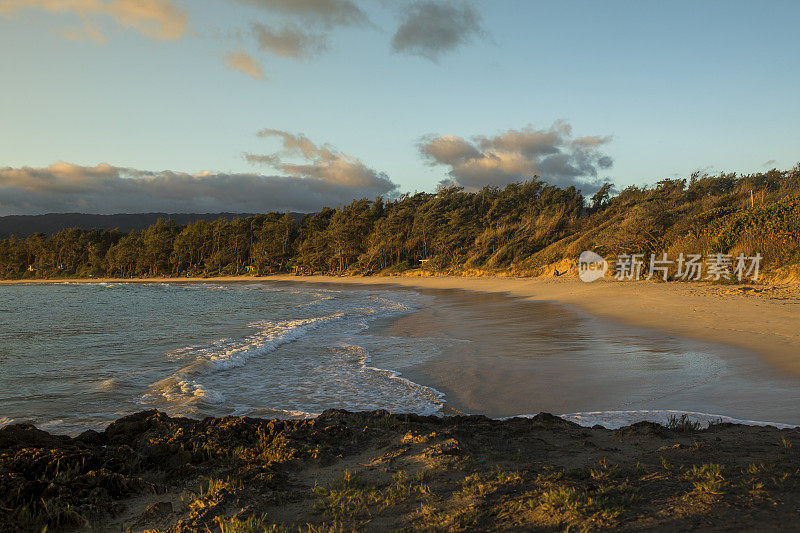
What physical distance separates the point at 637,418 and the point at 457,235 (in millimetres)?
46285

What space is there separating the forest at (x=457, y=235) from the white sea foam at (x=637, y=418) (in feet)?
61.5

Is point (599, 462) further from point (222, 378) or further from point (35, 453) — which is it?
point (222, 378)

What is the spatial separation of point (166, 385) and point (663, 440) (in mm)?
7177

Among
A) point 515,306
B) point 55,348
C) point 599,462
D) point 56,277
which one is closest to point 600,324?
point 515,306

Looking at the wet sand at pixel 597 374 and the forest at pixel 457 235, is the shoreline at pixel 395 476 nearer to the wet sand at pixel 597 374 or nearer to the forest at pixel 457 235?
the wet sand at pixel 597 374

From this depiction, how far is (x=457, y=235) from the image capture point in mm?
51156

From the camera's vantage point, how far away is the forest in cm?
2434

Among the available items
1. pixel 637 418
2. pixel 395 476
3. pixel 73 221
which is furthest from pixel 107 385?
pixel 73 221

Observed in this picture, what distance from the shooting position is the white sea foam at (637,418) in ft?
16.3

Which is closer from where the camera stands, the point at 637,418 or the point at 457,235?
the point at 637,418

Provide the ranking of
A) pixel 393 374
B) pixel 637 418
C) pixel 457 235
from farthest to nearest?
pixel 457 235 < pixel 393 374 < pixel 637 418

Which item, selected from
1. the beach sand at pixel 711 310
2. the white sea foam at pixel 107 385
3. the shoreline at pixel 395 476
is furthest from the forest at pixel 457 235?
the white sea foam at pixel 107 385

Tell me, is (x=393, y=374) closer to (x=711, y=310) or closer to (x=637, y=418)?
(x=637, y=418)

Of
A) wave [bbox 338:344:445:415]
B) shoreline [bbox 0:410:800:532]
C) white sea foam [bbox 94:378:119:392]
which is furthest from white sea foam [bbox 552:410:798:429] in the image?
white sea foam [bbox 94:378:119:392]
